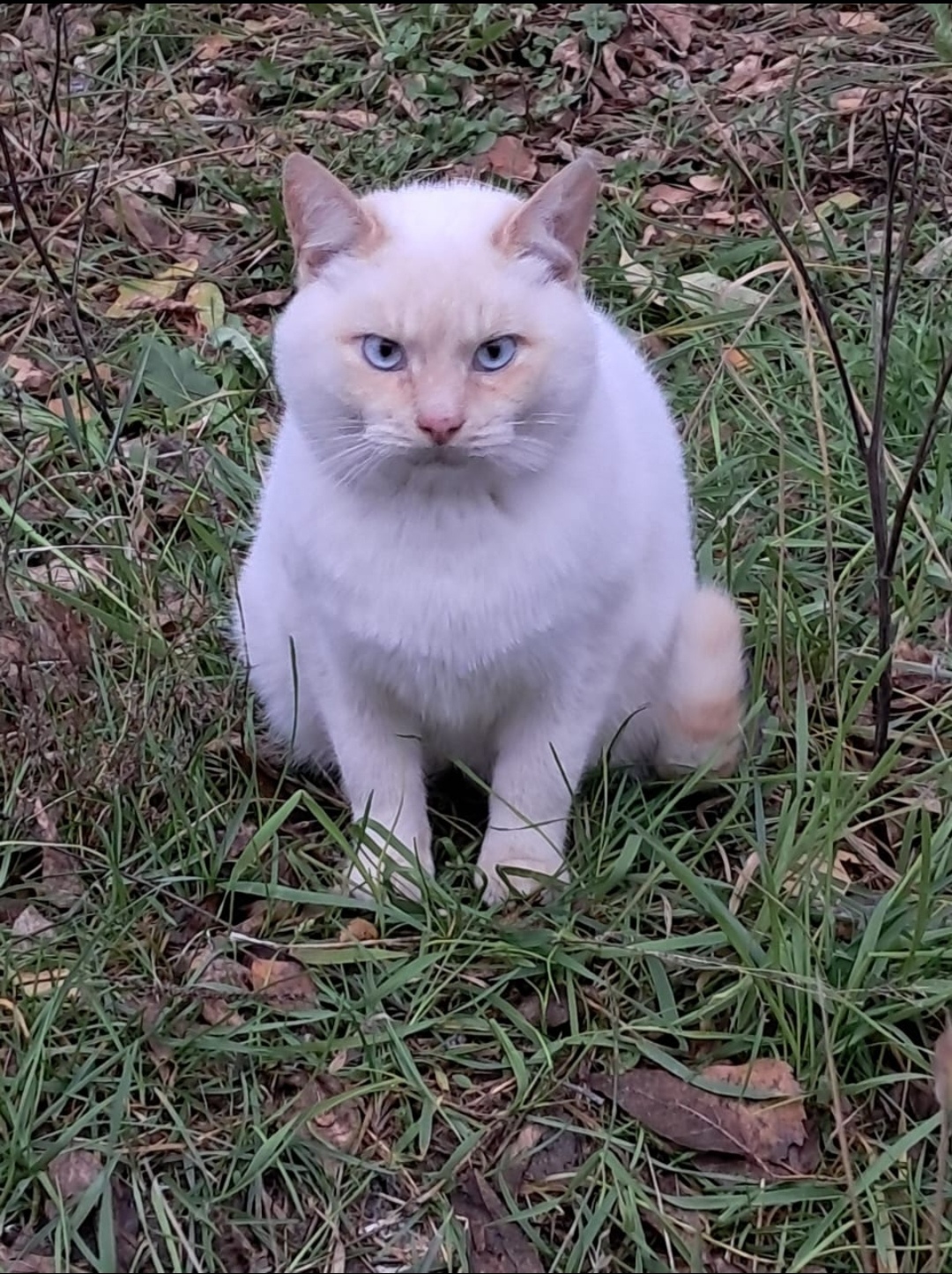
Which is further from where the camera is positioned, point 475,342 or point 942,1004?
point 942,1004

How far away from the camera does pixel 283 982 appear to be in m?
1.98

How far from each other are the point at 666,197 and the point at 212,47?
4.44 ft

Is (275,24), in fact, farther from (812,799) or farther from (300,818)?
(812,799)

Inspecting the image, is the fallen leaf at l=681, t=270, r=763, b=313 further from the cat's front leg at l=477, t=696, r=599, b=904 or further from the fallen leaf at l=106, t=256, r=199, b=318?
the cat's front leg at l=477, t=696, r=599, b=904

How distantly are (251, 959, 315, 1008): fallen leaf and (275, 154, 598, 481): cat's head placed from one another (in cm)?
67

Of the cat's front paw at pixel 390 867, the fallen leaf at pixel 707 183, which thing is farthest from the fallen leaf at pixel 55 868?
the fallen leaf at pixel 707 183

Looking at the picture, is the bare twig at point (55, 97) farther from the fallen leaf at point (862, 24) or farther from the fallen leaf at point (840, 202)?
the fallen leaf at point (862, 24)

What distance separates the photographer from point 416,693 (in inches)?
76.5

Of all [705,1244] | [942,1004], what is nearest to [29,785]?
[705,1244]

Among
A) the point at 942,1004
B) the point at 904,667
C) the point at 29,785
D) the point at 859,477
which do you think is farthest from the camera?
the point at 859,477

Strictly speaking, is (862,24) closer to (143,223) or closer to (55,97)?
(143,223)

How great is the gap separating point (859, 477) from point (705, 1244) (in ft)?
4.73

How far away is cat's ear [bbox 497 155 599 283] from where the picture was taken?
176 cm

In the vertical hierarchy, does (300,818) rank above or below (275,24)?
below
